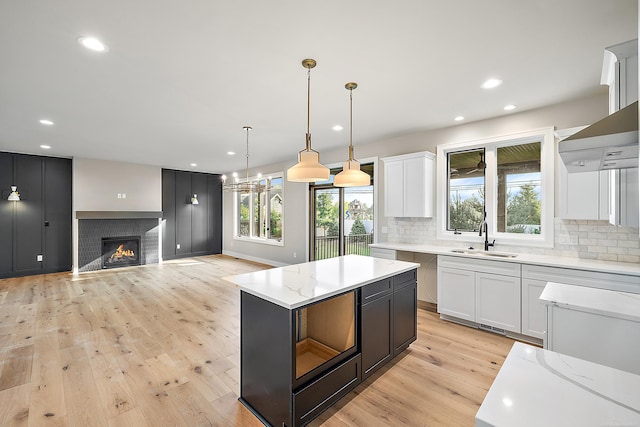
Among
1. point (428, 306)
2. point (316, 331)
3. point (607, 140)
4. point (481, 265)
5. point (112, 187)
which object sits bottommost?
point (428, 306)

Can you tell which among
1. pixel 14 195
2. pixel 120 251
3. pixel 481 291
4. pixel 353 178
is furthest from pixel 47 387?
pixel 120 251

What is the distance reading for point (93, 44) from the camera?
224 cm

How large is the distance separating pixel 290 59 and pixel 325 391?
2.64 meters

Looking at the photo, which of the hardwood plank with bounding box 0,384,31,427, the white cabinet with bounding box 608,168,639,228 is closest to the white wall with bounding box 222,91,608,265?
the white cabinet with bounding box 608,168,639,228

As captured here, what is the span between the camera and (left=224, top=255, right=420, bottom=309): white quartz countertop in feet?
6.38

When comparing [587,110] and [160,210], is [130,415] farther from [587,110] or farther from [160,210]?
[160,210]

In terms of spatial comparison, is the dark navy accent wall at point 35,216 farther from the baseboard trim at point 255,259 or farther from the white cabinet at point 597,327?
the white cabinet at point 597,327

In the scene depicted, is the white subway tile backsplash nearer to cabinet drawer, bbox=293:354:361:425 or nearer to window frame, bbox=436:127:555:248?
window frame, bbox=436:127:555:248

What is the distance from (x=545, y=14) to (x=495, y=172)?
2.39 m

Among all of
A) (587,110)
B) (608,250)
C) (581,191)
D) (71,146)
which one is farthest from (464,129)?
(71,146)

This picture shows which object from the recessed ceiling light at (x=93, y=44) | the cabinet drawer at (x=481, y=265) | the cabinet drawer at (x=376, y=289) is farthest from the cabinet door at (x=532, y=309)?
the recessed ceiling light at (x=93, y=44)

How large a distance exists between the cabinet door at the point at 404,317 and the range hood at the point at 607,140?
1.81 metres

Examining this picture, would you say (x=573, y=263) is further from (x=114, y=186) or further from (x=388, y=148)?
A: (x=114, y=186)

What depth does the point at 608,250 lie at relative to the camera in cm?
316
